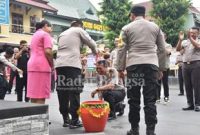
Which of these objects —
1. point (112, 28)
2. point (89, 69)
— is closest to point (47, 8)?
point (112, 28)

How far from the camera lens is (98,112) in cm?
590

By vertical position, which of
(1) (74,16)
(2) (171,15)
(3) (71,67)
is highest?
(1) (74,16)

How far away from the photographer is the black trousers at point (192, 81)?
28.1 ft

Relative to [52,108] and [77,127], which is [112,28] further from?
[77,127]

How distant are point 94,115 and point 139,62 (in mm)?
1007

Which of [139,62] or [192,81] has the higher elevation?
[139,62]

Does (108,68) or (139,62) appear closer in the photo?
(139,62)

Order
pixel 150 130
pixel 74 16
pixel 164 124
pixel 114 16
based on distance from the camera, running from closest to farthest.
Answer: pixel 150 130 < pixel 164 124 < pixel 114 16 < pixel 74 16

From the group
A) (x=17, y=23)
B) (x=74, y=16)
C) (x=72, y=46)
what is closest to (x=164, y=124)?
(x=72, y=46)

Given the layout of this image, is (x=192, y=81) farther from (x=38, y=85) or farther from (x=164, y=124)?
(x=38, y=85)

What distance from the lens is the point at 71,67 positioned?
6.30 m

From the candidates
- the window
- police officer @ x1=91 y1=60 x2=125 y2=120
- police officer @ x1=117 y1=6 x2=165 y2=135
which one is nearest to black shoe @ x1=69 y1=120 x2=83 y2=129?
police officer @ x1=91 y1=60 x2=125 y2=120

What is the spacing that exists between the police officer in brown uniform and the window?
24152mm

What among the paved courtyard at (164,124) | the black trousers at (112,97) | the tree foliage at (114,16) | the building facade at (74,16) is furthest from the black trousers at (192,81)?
the building facade at (74,16)
